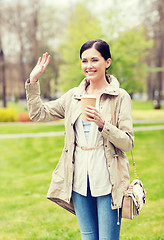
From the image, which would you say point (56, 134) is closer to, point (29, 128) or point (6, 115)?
point (29, 128)

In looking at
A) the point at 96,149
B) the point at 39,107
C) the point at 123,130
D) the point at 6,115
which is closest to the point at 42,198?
the point at 39,107

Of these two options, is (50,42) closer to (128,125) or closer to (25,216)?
(25,216)

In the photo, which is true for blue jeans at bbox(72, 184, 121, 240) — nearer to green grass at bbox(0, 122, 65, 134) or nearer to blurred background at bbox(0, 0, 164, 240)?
blurred background at bbox(0, 0, 164, 240)

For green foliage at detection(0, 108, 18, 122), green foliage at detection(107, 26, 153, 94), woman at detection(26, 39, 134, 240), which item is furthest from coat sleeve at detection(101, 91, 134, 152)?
green foliage at detection(0, 108, 18, 122)

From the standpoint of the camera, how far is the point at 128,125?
2.41m

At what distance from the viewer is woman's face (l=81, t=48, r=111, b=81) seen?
244cm

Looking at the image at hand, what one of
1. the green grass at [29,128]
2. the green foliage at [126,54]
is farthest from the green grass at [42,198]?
the green foliage at [126,54]

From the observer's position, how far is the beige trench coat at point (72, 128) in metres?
2.40

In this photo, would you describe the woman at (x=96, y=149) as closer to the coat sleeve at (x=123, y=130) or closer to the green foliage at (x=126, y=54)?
the coat sleeve at (x=123, y=130)

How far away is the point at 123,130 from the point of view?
2.41m

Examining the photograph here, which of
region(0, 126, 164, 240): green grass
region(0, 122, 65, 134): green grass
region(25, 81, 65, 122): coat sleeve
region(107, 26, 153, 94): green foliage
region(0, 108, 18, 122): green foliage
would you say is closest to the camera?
region(25, 81, 65, 122): coat sleeve

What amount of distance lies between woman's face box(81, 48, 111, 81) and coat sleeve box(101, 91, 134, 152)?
10.3 inches

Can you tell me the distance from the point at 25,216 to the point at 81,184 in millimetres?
3488

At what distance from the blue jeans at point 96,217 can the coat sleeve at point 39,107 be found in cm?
67
